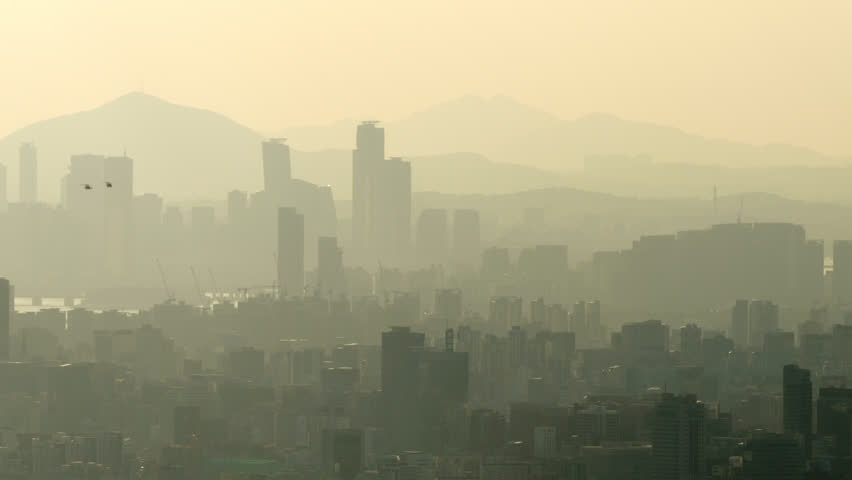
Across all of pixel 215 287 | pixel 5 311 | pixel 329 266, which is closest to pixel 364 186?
pixel 329 266

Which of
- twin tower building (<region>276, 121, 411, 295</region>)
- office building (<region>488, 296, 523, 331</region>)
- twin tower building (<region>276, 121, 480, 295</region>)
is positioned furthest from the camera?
twin tower building (<region>276, 121, 411, 295</region>)

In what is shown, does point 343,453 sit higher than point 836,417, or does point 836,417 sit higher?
point 836,417

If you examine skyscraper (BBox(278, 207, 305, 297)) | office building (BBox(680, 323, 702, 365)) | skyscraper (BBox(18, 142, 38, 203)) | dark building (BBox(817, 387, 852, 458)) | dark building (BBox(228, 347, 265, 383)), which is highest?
skyscraper (BBox(18, 142, 38, 203))

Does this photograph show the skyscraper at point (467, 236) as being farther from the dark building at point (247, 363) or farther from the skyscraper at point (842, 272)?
the skyscraper at point (842, 272)

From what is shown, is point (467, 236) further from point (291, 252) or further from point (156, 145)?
point (156, 145)

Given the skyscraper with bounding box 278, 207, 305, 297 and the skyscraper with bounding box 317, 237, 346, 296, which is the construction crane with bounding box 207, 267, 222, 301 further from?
the skyscraper with bounding box 317, 237, 346, 296

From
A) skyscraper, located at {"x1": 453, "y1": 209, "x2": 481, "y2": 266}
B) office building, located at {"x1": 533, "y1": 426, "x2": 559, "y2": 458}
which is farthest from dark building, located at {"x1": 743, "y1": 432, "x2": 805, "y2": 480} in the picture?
skyscraper, located at {"x1": 453, "y1": 209, "x2": 481, "y2": 266}
